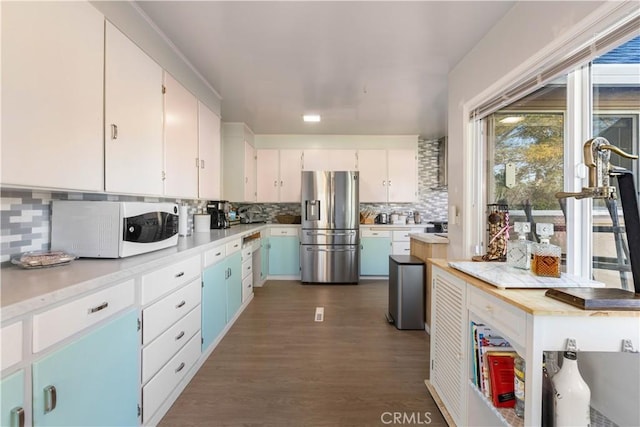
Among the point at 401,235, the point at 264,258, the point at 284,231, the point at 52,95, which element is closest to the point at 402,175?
the point at 401,235

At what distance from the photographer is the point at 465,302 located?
54.7 inches

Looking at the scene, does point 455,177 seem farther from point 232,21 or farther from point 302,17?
point 232,21

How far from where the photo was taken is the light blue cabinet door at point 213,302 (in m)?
2.17

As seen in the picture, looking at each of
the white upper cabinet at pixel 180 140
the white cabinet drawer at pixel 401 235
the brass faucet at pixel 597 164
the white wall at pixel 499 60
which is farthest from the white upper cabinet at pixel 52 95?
the white cabinet drawer at pixel 401 235

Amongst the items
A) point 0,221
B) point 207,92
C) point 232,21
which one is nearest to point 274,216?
point 207,92

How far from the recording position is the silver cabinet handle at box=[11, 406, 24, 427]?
80cm

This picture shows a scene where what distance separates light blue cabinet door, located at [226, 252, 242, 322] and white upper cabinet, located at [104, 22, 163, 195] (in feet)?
3.51

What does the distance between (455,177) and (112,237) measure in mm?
2529

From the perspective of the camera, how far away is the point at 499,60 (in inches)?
71.7

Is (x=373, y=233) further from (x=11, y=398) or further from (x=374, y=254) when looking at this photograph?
(x=11, y=398)

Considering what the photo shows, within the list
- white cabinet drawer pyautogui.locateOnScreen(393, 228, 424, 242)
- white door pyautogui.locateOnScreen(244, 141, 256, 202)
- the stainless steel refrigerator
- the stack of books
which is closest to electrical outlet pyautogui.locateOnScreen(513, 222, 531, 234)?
the stack of books

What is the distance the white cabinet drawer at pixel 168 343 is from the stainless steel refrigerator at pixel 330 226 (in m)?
2.49

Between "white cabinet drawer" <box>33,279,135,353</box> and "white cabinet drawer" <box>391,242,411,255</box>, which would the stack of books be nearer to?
"white cabinet drawer" <box>33,279,135,353</box>

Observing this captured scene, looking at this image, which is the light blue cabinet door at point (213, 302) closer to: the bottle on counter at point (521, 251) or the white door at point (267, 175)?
the bottle on counter at point (521, 251)
